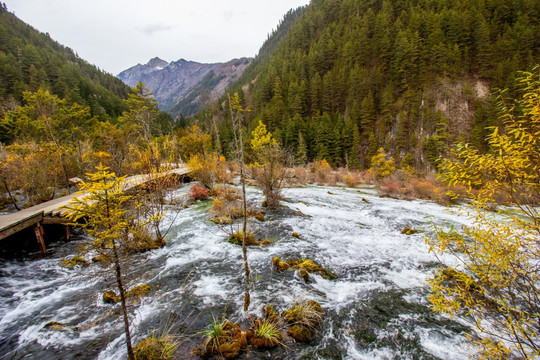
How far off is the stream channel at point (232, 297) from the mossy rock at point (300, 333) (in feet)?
0.43

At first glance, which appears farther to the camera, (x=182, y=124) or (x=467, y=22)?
(x=182, y=124)

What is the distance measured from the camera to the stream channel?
398 centimetres

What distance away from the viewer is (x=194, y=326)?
4.41 meters

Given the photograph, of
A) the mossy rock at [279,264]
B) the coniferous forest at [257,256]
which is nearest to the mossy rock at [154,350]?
the coniferous forest at [257,256]

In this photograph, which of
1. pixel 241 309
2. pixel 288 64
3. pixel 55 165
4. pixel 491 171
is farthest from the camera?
pixel 288 64

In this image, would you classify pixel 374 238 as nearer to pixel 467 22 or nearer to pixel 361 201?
pixel 361 201

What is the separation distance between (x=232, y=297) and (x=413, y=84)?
55077 millimetres

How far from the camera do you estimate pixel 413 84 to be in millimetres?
44500

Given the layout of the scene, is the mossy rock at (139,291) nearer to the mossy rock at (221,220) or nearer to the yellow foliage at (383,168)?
the mossy rock at (221,220)

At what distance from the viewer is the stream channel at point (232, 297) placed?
3.98m

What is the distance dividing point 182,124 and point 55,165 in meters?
71.6

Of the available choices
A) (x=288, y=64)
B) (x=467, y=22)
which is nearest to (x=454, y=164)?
(x=467, y=22)

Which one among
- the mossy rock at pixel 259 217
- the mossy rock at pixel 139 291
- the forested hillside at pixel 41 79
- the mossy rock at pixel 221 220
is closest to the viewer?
the mossy rock at pixel 139 291

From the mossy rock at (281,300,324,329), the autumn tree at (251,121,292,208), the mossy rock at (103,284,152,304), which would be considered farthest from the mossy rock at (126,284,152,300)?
the autumn tree at (251,121,292,208)
